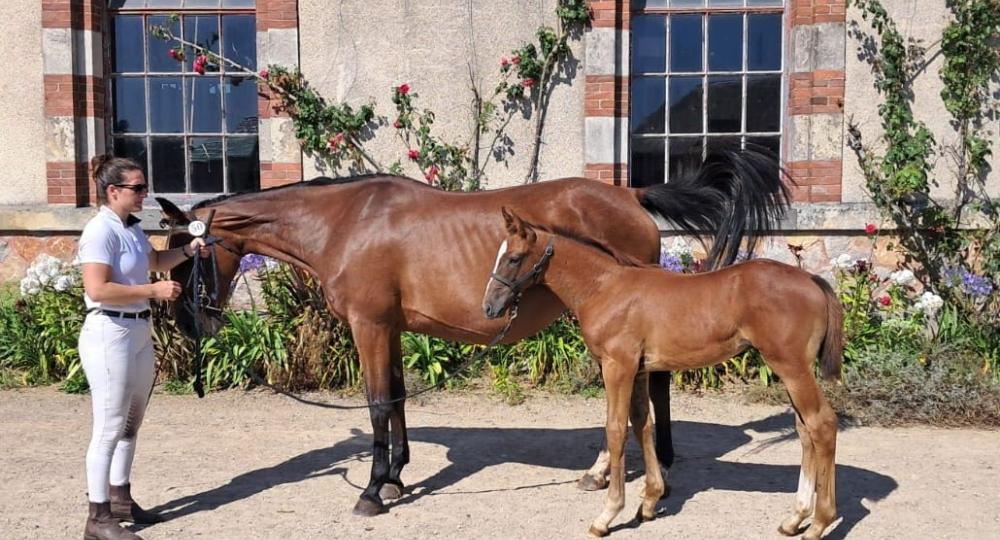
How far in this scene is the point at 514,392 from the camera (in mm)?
7320

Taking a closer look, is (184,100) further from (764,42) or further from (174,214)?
(764,42)

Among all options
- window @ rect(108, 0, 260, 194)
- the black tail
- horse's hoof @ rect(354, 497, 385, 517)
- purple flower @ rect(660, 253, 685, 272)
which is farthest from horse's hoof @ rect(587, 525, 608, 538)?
window @ rect(108, 0, 260, 194)

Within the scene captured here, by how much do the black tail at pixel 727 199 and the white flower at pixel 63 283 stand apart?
5430mm

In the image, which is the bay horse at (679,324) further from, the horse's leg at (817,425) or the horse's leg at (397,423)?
the horse's leg at (397,423)

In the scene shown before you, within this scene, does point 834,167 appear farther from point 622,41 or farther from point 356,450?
point 356,450

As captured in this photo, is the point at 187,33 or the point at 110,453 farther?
the point at 187,33

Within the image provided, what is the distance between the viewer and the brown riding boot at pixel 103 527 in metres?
4.25

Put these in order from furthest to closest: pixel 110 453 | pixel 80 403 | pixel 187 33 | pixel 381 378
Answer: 1. pixel 187 33
2. pixel 80 403
3. pixel 381 378
4. pixel 110 453

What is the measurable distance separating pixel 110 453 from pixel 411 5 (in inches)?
222

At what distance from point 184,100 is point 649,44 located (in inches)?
194

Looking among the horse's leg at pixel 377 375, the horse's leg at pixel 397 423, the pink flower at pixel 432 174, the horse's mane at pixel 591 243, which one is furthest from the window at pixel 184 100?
the horse's mane at pixel 591 243

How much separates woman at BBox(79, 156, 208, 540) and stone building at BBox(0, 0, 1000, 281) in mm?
4403

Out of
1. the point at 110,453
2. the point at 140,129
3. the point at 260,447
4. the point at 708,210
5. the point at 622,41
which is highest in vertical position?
the point at 622,41

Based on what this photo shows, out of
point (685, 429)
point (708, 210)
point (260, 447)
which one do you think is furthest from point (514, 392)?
point (708, 210)
